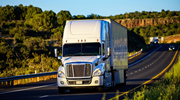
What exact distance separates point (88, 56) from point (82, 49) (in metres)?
0.51

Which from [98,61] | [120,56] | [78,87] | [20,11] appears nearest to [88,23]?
[98,61]

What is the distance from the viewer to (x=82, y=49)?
15.0 metres

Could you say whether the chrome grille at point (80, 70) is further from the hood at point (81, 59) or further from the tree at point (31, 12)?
the tree at point (31, 12)

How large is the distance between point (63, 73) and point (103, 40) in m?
2.83

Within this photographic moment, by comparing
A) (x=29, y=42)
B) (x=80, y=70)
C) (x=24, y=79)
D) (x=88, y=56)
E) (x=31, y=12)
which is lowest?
(x=24, y=79)

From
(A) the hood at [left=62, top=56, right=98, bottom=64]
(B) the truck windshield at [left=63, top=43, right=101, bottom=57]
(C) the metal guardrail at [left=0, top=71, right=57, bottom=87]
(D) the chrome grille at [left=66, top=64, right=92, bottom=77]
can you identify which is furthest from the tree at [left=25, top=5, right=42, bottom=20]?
(D) the chrome grille at [left=66, top=64, right=92, bottom=77]

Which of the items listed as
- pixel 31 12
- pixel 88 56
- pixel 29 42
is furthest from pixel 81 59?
pixel 31 12

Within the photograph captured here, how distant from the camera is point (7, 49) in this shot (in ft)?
147

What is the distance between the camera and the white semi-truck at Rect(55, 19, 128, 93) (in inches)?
547

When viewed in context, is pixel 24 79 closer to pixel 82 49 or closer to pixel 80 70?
pixel 82 49

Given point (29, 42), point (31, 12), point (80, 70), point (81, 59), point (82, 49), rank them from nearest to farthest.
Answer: point (80, 70) < point (81, 59) < point (82, 49) < point (29, 42) < point (31, 12)

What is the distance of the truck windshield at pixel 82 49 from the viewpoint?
589 inches

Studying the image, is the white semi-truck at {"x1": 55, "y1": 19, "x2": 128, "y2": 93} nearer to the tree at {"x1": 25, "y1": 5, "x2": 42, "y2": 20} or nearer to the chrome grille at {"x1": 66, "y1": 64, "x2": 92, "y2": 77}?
the chrome grille at {"x1": 66, "y1": 64, "x2": 92, "y2": 77}

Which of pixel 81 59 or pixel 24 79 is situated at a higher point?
pixel 81 59
